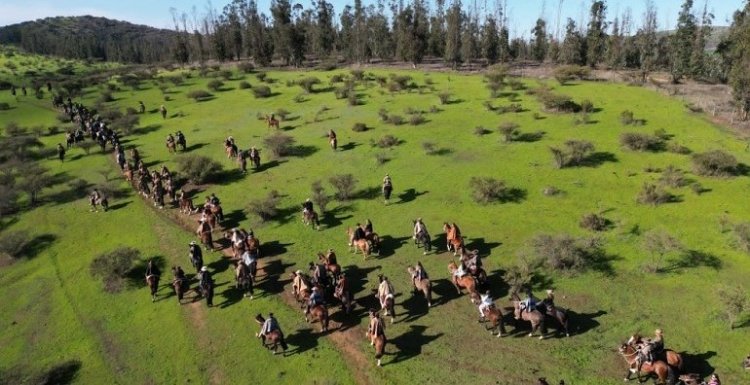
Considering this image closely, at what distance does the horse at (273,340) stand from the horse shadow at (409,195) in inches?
535

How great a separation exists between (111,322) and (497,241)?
17.8 metres

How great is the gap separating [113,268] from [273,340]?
426 inches

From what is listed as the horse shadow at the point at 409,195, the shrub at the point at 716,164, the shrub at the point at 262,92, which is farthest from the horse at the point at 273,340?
the shrub at the point at 262,92

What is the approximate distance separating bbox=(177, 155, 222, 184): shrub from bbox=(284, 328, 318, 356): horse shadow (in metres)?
19.0

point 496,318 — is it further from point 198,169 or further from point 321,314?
point 198,169

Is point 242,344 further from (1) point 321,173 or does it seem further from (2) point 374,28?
(2) point 374,28

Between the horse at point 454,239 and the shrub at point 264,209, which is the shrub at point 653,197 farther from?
the shrub at point 264,209

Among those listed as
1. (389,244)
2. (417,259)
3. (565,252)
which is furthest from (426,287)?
(565,252)

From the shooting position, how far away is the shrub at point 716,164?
95.1ft

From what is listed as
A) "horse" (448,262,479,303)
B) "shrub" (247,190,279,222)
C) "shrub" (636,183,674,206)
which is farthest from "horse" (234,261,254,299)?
"shrub" (636,183,674,206)

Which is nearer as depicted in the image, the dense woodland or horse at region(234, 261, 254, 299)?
horse at region(234, 261, 254, 299)

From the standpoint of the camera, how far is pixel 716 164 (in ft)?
95.3

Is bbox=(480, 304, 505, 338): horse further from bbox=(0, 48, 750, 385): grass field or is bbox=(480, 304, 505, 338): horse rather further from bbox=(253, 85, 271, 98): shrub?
bbox=(253, 85, 271, 98): shrub

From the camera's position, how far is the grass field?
662 inches
